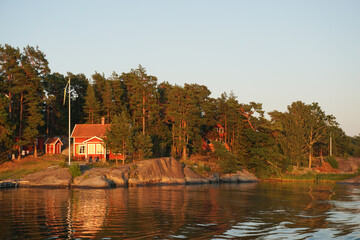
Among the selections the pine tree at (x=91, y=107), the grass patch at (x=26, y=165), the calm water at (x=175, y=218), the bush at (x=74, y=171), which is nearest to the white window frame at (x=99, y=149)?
the grass patch at (x=26, y=165)

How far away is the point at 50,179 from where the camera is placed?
1861 inches

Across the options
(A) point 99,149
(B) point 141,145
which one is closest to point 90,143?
(A) point 99,149

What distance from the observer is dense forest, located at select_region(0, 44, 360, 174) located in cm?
6150

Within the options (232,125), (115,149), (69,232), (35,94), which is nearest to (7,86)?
(35,94)

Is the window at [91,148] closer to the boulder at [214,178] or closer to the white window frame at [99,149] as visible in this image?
the white window frame at [99,149]

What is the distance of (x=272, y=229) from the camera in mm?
20062

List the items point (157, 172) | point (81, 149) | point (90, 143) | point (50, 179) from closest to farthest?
point (50, 179)
point (157, 172)
point (90, 143)
point (81, 149)

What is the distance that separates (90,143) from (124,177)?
59.6ft

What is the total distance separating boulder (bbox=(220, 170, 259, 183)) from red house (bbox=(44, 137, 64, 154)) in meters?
33.5

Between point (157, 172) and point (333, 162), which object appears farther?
point (333, 162)

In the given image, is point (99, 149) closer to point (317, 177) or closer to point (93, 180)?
point (93, 180)

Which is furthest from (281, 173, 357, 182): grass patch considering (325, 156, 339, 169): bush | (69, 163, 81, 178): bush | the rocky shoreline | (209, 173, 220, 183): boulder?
(69, 163, 81, 178): bush

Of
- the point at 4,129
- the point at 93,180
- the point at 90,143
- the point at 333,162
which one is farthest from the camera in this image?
the point at 333,162

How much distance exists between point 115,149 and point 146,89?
17146 millimetres
